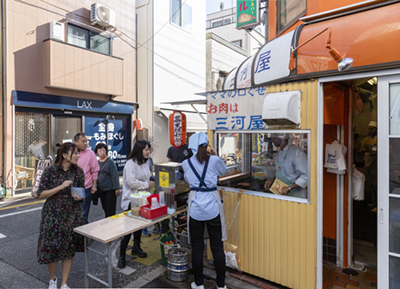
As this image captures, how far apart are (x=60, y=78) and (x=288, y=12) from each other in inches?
322

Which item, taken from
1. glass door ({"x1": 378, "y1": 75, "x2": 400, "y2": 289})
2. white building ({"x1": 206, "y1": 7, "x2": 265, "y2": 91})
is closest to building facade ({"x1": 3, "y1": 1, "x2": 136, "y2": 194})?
white building ({"x1": 206, "y1": 7, "x2": 265, "y2": 91})

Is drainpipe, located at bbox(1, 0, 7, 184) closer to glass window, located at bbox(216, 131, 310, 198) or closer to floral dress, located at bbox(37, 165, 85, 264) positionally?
floral dress, located at bbox(37, 165, 85, 264)

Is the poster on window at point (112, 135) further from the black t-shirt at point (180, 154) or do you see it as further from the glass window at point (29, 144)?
the black t-shirt at point (180, 154)

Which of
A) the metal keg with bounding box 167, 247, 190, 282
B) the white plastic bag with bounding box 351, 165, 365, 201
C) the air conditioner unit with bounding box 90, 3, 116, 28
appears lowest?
the metal keg with bounding box 167, 247, 190, 282

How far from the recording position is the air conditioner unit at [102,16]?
10.9 metres

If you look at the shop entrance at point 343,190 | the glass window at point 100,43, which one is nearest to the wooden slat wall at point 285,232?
the shop entrance at point 343,190

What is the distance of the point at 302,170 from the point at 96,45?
10.8 metres

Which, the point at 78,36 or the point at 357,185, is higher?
the point at 78,36

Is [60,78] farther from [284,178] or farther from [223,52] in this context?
[223,52]

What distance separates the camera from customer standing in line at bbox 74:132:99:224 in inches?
201

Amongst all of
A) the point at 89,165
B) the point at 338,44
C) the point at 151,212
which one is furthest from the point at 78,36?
the point at 338,44

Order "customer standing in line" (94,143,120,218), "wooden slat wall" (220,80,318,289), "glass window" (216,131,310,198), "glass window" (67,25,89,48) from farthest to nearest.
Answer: "glass window" (67,25,89,48), "customer standing in line" (94,143,120,218), "glass window" (216,131,310,198), "wooden slat wall" (220,80,318,289)

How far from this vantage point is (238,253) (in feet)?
13.0

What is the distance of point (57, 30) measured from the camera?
32.0 feet
